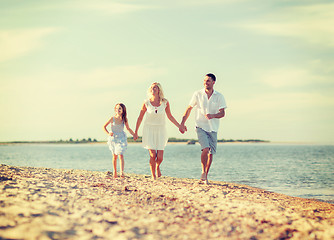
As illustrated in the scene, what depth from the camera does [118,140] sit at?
962 cm

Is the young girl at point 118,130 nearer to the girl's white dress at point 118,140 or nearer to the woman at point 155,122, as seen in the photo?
the girl's white dress at point 118,140

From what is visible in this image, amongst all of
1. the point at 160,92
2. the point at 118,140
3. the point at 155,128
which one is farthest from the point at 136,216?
the point at 118,140

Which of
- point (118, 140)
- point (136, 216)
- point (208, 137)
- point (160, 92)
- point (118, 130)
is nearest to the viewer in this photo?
point (136, 216)

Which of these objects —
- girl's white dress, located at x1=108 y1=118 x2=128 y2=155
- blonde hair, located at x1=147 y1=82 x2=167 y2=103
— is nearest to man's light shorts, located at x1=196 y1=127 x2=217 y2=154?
blonde hair, located at x1=147 y1=82 x2=167 y2=103

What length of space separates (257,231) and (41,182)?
404cm

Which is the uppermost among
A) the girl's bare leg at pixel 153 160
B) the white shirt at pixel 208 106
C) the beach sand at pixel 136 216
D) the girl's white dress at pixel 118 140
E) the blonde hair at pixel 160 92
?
the blonde hair at pixel 160 92

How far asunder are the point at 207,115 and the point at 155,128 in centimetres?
151

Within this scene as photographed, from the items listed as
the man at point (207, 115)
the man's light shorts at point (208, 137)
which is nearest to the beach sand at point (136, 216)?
the man at point (207, 115)

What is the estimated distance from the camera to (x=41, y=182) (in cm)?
654

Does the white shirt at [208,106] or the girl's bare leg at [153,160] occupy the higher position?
the white shirt at [208,106]

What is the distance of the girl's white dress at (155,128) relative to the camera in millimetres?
8945

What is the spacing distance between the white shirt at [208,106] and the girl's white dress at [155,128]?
977 millimetres

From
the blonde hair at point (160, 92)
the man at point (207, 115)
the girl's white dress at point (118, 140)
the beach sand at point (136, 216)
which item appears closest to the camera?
the beach sand at point (136, 216)

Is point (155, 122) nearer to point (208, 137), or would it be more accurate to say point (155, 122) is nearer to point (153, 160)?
point (153, 160)
